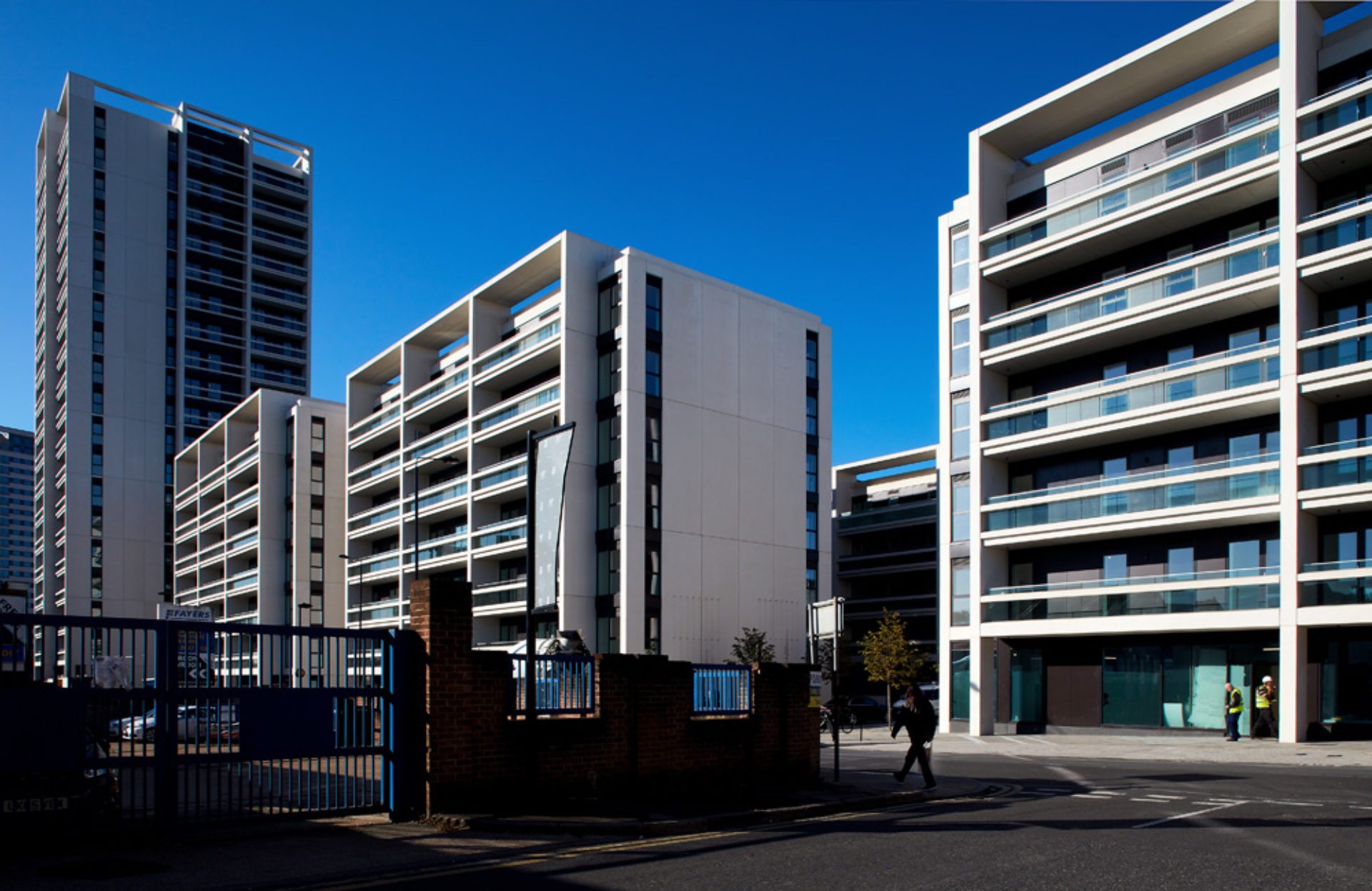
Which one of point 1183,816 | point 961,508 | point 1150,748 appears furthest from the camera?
point 961,508

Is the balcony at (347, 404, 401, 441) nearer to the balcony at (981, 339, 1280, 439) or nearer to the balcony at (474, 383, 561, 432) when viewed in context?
the balcony at (474, 383, 561, 432)

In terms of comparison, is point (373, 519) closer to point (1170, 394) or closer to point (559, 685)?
point (1170, 394)

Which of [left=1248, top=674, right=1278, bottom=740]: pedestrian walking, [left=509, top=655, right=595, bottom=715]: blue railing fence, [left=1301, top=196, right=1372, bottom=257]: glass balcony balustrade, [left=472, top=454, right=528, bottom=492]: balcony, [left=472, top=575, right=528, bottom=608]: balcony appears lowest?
[left=1248, top=674, right=1278, bottom=740]: pedestrian walking

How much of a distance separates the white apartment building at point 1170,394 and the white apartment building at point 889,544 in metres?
34.3

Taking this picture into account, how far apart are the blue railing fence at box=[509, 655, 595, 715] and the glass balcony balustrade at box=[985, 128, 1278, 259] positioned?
3231 centimetres

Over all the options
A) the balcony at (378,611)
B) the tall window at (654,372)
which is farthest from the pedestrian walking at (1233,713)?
the balcony at (378,611)

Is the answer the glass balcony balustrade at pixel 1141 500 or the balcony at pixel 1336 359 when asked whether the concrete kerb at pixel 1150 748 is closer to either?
the glass balcony balustrade at pixel 1141 500

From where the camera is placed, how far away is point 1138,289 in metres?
38.6

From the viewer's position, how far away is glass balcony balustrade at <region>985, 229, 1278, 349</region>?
35.7m

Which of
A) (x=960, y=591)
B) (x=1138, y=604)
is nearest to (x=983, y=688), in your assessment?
(x=960, y=591)

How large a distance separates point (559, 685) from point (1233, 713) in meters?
28.1

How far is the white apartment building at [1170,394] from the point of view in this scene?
110 feet

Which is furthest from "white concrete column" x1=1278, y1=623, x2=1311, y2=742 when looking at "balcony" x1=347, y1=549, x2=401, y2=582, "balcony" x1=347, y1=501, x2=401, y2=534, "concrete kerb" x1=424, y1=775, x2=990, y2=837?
"balcony" x1=347, y1=501, x2=401, y2=534

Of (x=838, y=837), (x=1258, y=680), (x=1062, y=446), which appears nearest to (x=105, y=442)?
(x=1062, y=446)
